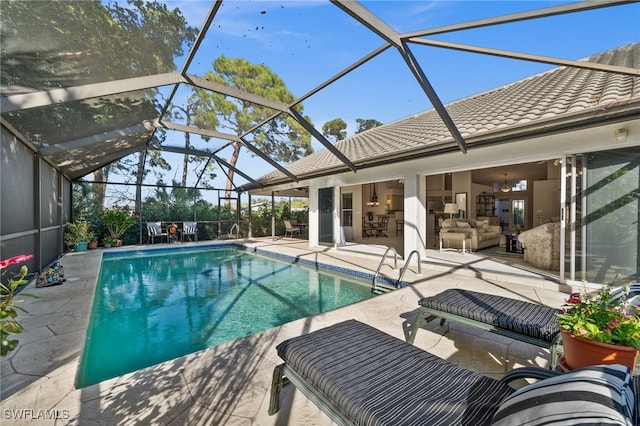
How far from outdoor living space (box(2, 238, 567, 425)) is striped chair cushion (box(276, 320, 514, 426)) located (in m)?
0.45

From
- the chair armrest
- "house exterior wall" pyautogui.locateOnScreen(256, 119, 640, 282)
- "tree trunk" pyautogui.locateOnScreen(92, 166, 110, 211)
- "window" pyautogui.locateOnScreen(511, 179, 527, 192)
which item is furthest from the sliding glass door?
"tree trunk" pyautogui.locateOnScreen(92, 166, 110, 211)

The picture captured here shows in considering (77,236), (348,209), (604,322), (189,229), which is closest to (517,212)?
(348,209)

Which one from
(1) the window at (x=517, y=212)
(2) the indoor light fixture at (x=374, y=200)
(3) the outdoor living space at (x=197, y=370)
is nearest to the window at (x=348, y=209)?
(2) the indoor light fixture at (x=374, y=200)

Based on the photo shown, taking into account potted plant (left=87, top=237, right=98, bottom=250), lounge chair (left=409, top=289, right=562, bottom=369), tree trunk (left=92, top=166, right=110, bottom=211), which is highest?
tree trunk (left=92, top=166, right=110, bottom=211)

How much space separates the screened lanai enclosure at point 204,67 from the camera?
2.99m

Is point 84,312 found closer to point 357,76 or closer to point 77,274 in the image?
point 77,274

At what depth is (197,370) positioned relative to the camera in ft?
7.42

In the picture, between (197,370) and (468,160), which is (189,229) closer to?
(197,370)

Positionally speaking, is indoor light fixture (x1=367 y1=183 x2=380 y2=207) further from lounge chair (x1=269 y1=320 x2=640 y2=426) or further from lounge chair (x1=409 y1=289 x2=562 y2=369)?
lounge chair (x1=269 y1=320 x2=640 y2=426)

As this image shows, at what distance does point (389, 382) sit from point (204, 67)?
5445mm

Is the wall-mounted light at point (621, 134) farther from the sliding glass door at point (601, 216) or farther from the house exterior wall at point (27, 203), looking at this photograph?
the house exterior wall at point (27, 203)

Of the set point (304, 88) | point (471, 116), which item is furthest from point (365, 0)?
point (471, 116)

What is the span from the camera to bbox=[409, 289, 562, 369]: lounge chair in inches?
82.4

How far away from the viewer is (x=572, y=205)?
15.0 feet
